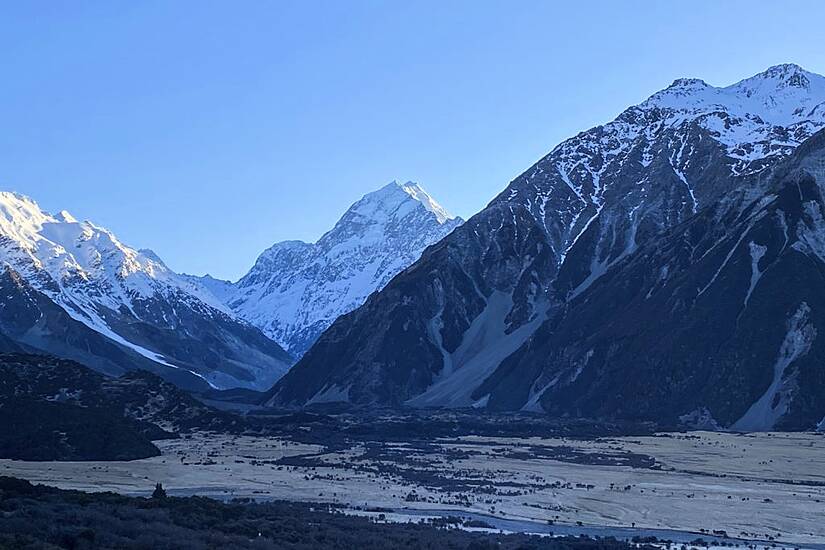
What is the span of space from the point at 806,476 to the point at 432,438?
214ft

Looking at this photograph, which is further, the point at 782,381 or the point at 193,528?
the point at 782,381

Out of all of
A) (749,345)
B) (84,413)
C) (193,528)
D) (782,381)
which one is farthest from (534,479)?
(749,345)

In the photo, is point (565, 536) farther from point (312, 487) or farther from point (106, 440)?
point (106, 440)

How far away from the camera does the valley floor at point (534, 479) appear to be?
70188 mm

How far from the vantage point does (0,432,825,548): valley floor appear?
70188 millimetres

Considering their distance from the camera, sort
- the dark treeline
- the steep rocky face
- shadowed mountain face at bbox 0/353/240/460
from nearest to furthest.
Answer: the dark treeline
shadowed mountain face at bbox 0/353/240/460
the steep rocky face

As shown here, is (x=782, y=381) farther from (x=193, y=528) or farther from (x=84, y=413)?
(x=193, y=528)

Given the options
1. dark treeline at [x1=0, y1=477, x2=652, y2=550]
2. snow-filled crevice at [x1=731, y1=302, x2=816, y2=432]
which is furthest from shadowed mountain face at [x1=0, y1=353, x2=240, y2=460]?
snow-filled crevice at [x1=731, y1=302, x2=816, y2=432]

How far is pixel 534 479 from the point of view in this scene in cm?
9500

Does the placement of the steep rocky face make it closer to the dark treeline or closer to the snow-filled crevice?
the snow-filled crevice

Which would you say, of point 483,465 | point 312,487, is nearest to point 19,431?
point 312,487

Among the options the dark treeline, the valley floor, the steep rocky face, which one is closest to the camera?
the dark treeline

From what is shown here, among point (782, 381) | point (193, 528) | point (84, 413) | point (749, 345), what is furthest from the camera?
point (749, 345)

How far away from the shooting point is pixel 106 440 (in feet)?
345
